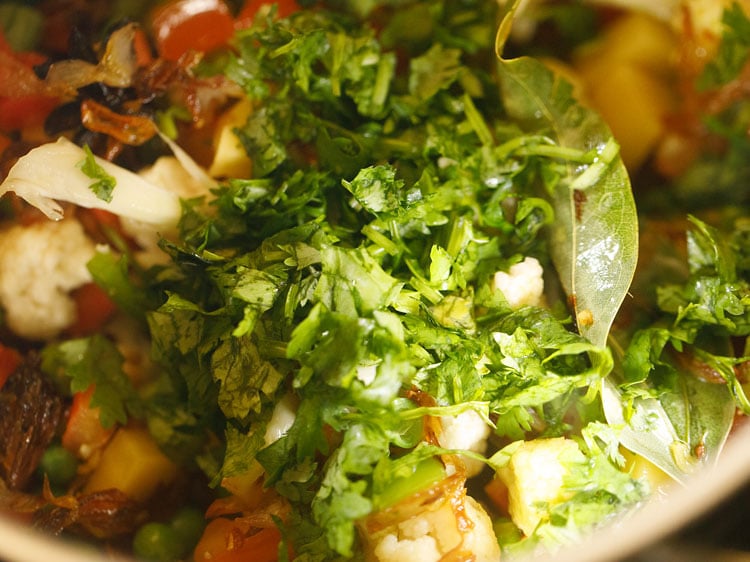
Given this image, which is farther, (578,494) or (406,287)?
(406,287)

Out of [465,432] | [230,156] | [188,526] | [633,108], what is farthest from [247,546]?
[633,108]

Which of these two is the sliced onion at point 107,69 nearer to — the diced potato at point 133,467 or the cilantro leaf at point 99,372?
the cilantro leaf at point 99,372

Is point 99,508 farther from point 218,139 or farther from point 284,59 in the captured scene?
point 284,59

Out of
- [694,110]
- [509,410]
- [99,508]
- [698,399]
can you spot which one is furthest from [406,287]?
[694,110]

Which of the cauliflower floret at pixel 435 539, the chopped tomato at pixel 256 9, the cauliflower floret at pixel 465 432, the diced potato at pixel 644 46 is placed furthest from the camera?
the diced potato at pixel 644 46

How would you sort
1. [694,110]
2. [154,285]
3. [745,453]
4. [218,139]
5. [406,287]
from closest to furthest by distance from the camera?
[745,453]
[406,287]
[154,285]
[218,139]
[694,110]

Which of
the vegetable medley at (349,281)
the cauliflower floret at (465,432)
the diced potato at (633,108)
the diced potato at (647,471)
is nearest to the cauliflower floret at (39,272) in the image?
the vegetable medley at (349,281)

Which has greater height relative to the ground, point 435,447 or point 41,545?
point 41,545
